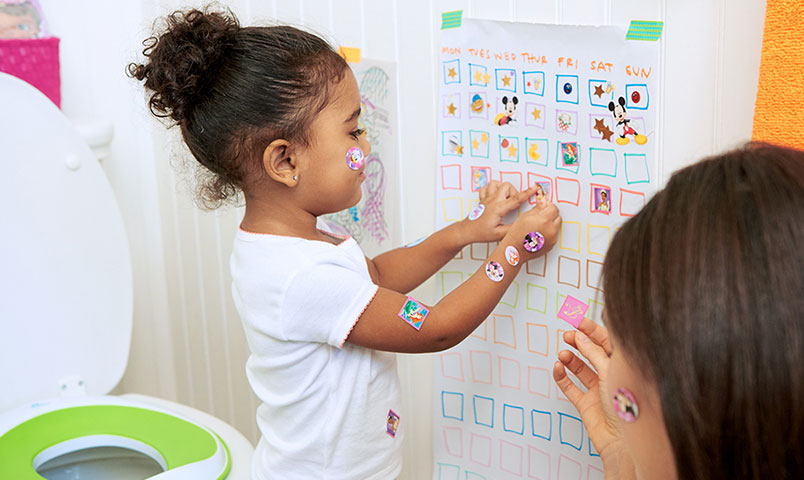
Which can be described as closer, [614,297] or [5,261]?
[614,297]

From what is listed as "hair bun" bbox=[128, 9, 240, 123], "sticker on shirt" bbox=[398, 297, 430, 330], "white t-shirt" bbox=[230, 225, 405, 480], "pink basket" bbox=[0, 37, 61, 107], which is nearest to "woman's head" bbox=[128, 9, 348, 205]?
"hair bun" bbox=[128, 9, 240, 123]

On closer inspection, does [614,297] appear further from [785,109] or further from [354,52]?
[354,52]

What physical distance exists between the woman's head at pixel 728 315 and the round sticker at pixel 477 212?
0.50 m

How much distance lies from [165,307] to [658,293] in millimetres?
1222

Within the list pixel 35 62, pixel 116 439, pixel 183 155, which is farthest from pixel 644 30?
pixel 35 62

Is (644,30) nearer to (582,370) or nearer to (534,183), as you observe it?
(534,183)

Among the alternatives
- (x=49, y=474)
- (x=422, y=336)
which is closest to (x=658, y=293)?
(x=422, y=336)

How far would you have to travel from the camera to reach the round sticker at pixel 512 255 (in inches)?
38.9

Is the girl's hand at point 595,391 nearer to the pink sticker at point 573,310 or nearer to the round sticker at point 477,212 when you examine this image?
the pink sticker at point 573,310

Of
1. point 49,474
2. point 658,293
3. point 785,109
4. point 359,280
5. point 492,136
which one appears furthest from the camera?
point 49,474

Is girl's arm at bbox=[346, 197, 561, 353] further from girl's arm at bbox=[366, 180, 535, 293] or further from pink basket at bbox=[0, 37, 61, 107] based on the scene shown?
pink basket at bbox=[0, 37, 61, 107]

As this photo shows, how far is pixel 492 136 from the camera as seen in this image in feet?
3.51

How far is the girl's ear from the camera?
3.10 feet

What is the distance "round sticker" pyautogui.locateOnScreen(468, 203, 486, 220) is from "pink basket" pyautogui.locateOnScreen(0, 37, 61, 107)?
0.80 metres
